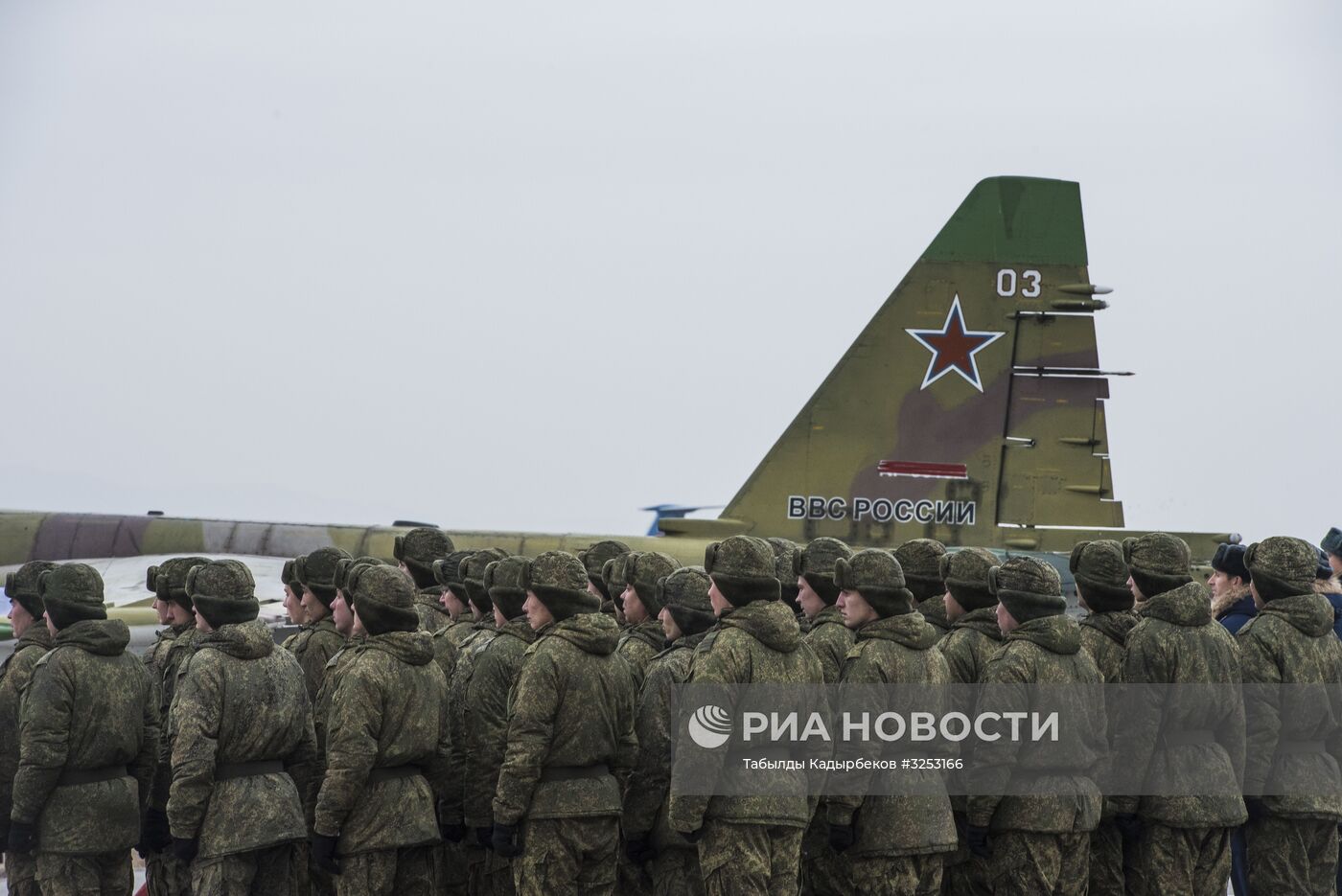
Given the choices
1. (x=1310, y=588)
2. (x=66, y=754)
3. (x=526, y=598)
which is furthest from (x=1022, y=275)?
(x=66, y=754)

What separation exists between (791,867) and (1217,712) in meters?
2.29

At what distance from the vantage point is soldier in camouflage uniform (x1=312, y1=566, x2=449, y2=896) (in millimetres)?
5605

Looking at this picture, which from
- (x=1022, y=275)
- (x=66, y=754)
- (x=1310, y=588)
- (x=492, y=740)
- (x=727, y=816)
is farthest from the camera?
(x=1022, y=275)

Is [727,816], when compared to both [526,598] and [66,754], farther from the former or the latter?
[66,754]

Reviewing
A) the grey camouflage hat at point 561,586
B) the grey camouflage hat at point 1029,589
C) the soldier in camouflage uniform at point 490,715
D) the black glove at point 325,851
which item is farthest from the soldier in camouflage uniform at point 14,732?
the grey camouflage hat at point 1029,589

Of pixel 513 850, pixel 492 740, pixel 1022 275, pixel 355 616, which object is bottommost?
pixel 513 850

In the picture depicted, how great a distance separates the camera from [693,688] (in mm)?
5449

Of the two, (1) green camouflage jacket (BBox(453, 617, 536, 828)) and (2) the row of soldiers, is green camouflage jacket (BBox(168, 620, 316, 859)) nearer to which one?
(2) the row of soldiers

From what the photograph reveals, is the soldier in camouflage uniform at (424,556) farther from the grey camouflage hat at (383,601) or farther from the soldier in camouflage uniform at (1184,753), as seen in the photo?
the soldier in camouflage uniform at (1184,753)

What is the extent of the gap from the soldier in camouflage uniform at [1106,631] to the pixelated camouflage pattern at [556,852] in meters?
2.52

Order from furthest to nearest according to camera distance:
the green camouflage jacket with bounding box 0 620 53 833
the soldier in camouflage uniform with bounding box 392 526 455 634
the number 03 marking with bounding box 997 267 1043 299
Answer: the number 03 marking with bounding box 997 267 1043 299
the soldier in camouflage uniform with bounding box 392 526 455 634
the green camouflage jacket with bounding box 0 620 53 833

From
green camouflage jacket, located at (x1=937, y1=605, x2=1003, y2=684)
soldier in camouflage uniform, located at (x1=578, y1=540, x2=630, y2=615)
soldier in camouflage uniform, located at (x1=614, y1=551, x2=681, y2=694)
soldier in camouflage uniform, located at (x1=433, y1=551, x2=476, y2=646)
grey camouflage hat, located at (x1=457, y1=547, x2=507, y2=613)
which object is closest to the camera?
green camouflage jacket, located at (x1=937, y1=605, x2=1003, y2=684)

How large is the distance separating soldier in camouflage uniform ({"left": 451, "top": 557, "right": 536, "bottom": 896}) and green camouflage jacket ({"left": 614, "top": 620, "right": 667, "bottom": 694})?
566 millimetres

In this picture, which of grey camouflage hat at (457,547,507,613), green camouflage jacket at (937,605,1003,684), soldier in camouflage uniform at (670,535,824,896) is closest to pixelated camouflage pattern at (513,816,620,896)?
soldier in camouflage uniform at (670,535,824,896)
